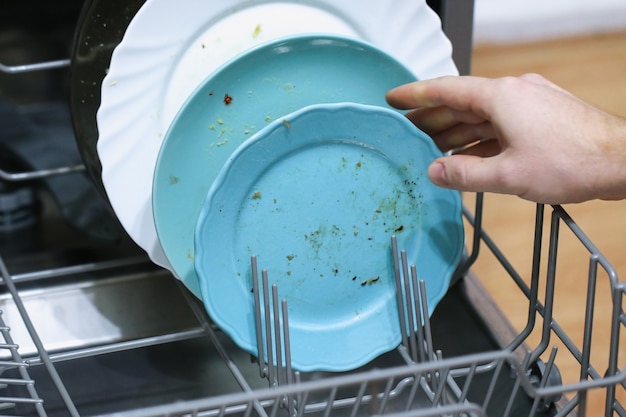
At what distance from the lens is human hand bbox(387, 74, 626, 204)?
1.79 ft

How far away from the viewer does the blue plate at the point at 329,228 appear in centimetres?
58

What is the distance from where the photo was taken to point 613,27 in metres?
1.97

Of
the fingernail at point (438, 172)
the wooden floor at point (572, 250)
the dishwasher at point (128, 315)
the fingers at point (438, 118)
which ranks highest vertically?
the fingers at point (438, 118)

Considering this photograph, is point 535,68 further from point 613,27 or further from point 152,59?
point 152,59

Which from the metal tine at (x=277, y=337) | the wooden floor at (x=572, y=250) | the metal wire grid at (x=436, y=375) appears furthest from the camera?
the wooden floor at (x=572, y=250)

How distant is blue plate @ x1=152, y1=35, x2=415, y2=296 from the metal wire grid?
11 cm

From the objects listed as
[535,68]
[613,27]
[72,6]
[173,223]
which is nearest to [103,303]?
[173,223]

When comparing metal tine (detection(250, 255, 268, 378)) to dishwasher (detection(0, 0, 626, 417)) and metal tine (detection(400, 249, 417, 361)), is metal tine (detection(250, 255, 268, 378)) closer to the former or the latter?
dishwasher (detection(0, 0, 626, 417))

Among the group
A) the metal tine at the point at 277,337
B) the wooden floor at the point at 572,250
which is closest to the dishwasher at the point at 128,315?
the metal tine at the point at 277,337

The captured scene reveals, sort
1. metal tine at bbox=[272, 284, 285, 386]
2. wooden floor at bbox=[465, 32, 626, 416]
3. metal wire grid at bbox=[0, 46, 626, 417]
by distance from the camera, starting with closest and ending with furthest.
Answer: metal wire grid at bbox=[0, 46, 626, 417]
metal tine at bbox=[272, 284, 285, 386]
wooden floor at bbox=[465, 32, 626, 416]

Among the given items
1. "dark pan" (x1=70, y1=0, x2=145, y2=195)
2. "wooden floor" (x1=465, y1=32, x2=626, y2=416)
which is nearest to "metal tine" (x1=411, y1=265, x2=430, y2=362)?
"dark pan" (x1=70, y1=0, x2=145, y2=195)

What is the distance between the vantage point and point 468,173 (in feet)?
1.86

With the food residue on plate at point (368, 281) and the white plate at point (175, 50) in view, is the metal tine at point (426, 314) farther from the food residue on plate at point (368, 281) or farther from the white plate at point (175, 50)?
the white plate at point (175, 50)

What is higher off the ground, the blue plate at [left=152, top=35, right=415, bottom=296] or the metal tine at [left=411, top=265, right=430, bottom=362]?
the blue plate at [left=152, top=35, right=415, bottom=296]
